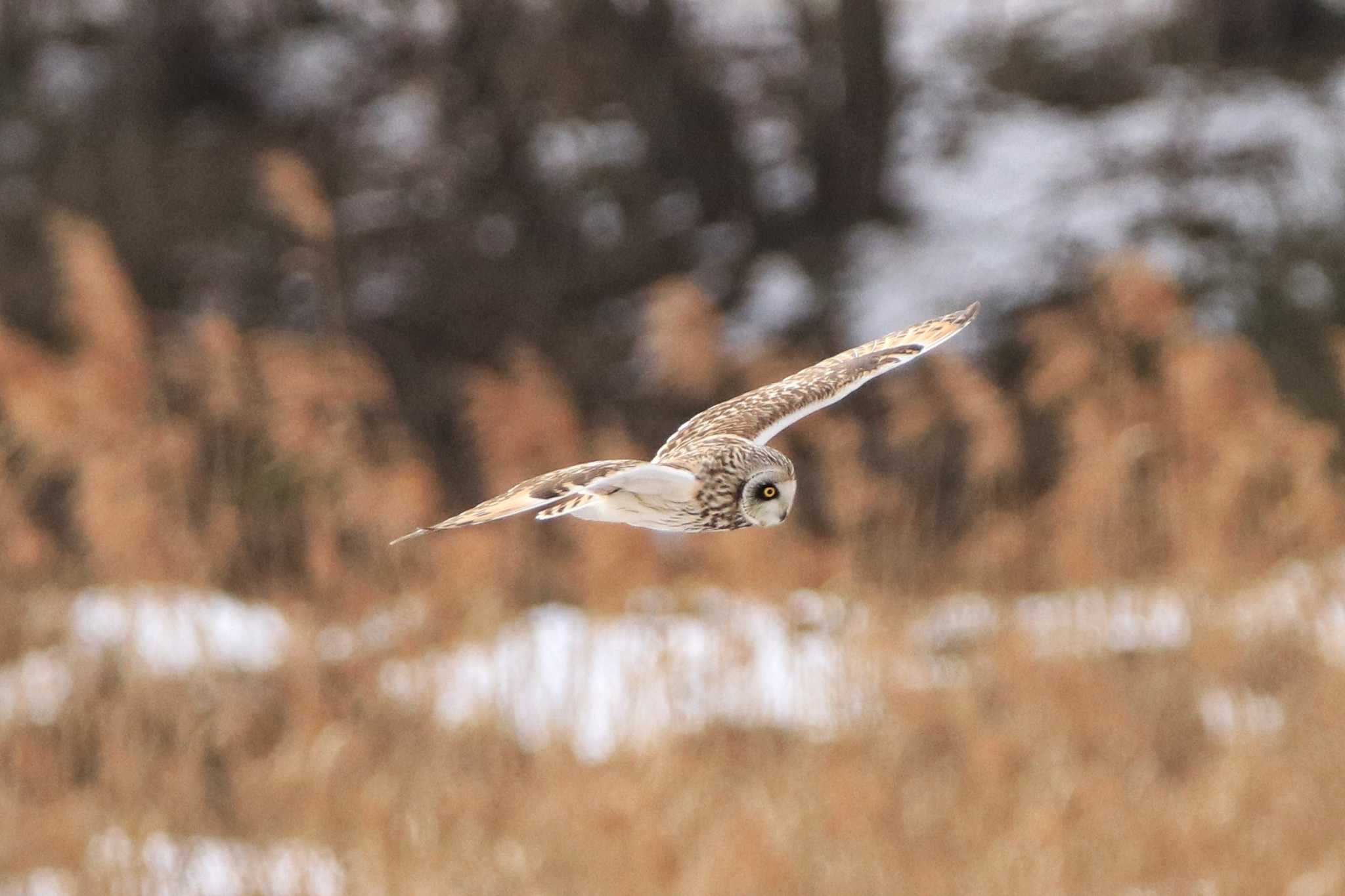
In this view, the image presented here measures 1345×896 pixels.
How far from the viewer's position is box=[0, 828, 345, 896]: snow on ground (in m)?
4.02

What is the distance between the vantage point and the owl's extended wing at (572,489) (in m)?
0.54

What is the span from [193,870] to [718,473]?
384 centimetres

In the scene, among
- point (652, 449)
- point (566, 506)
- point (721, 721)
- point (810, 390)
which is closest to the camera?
point (566, 506)

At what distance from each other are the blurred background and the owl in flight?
0.70 ft

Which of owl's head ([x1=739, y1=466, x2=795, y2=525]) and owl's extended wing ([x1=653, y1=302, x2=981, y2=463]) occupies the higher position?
owl's extended wing ([x1=653, y1=302, x2=981, y2=463])

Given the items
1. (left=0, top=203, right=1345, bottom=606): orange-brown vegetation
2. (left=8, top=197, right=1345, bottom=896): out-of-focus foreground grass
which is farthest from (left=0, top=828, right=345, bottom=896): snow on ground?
(left=0, top=203, right=1345, bottom=606): orange-brown vegetation

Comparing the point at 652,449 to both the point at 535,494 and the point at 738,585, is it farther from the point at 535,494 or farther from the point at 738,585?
the point at 535,494

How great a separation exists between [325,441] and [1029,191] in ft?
22.9

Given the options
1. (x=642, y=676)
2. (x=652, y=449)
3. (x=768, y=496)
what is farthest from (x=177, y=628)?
(x=768, y=496)

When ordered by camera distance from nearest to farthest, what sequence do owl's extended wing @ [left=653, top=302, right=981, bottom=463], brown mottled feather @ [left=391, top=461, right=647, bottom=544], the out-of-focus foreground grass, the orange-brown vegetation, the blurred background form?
brown mottled feather @ [left=391, top=461, right=647, bottom=544]
owl's extended wing @ [left=653, top=302, right=981, bottom=463]
the orange-brown vegetation
the blurred background
the out-of-focus foreground grass

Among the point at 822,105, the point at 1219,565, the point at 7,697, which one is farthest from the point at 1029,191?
the point at 7,697

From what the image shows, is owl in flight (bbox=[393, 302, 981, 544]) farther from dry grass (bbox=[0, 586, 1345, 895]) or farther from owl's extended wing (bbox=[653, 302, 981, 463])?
dry grass (bbox=[0, 586, 1345, 895])

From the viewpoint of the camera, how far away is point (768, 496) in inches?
24.5

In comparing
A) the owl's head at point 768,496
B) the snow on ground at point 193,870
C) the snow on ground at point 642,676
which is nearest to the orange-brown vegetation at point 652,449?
the snow on ground at point 642,676
